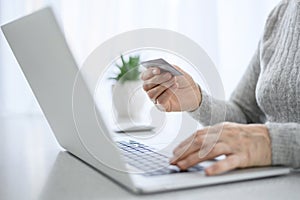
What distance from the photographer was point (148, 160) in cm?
79

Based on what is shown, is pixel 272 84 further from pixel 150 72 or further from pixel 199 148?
pixel 199 148

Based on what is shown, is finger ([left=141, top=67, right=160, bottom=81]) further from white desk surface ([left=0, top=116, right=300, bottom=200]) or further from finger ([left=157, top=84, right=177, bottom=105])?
white desk surface ([left=0, top=116, right=300, bottom=200])

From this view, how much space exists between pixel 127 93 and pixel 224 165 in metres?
0.79

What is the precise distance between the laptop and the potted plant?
47 centimetres

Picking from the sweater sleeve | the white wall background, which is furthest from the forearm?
the white wall background

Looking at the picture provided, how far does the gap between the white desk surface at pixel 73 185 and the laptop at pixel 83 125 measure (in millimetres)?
14

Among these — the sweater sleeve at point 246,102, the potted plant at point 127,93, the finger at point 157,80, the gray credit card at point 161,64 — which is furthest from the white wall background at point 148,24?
the gray credit card at point 161,64

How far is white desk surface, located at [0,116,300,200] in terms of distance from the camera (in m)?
0.63

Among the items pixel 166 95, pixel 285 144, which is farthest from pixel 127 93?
pixel 285 144

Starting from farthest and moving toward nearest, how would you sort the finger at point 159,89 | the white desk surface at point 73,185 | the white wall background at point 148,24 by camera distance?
1. the white wall background at point 148,24
2. the finger at point 159,89
3. the white desk surface at point 73,185

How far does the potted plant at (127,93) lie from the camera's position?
1360mm

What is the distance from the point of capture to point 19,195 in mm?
642

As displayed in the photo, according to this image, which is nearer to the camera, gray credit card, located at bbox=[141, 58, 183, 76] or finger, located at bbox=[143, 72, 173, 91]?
gray credit card, located at bbox=[141, 58, 183, 76]

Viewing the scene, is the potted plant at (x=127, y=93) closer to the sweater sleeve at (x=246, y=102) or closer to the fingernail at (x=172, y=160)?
the sweater sleeve at (x=246, y=102)
